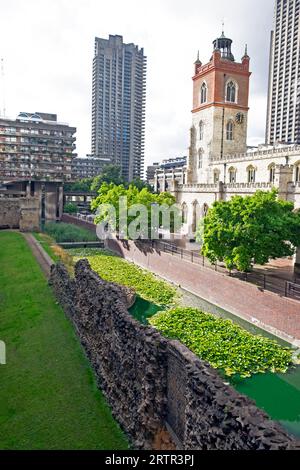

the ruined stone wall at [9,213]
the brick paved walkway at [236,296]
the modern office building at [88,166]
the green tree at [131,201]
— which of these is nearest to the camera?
the brick paved walkway at [236,296]

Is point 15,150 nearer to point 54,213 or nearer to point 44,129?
point 44,129

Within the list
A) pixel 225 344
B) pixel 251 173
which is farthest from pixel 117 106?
pixel 225 344

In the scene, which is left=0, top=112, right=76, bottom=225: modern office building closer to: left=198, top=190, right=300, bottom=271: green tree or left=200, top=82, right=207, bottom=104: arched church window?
left=200, top=82, right=207, bottom=104: arched church window

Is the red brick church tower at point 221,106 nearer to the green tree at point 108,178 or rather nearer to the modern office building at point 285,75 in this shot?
the green tree at point 108,178

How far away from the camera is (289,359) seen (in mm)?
17172

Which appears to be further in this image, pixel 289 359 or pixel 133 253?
pixel 133 253

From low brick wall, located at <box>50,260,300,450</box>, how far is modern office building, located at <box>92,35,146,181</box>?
5005 inches

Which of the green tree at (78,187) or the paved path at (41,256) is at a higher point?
the green tree at (78,187)

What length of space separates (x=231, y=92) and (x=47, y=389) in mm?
49716

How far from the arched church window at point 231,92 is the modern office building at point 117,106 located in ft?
284

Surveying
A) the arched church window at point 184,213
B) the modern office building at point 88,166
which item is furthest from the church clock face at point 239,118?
the modern office building at point 88,166

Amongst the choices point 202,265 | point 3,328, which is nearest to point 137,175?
point 202,265

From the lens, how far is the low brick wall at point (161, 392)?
7.21 meters

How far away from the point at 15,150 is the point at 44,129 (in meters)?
6.75
